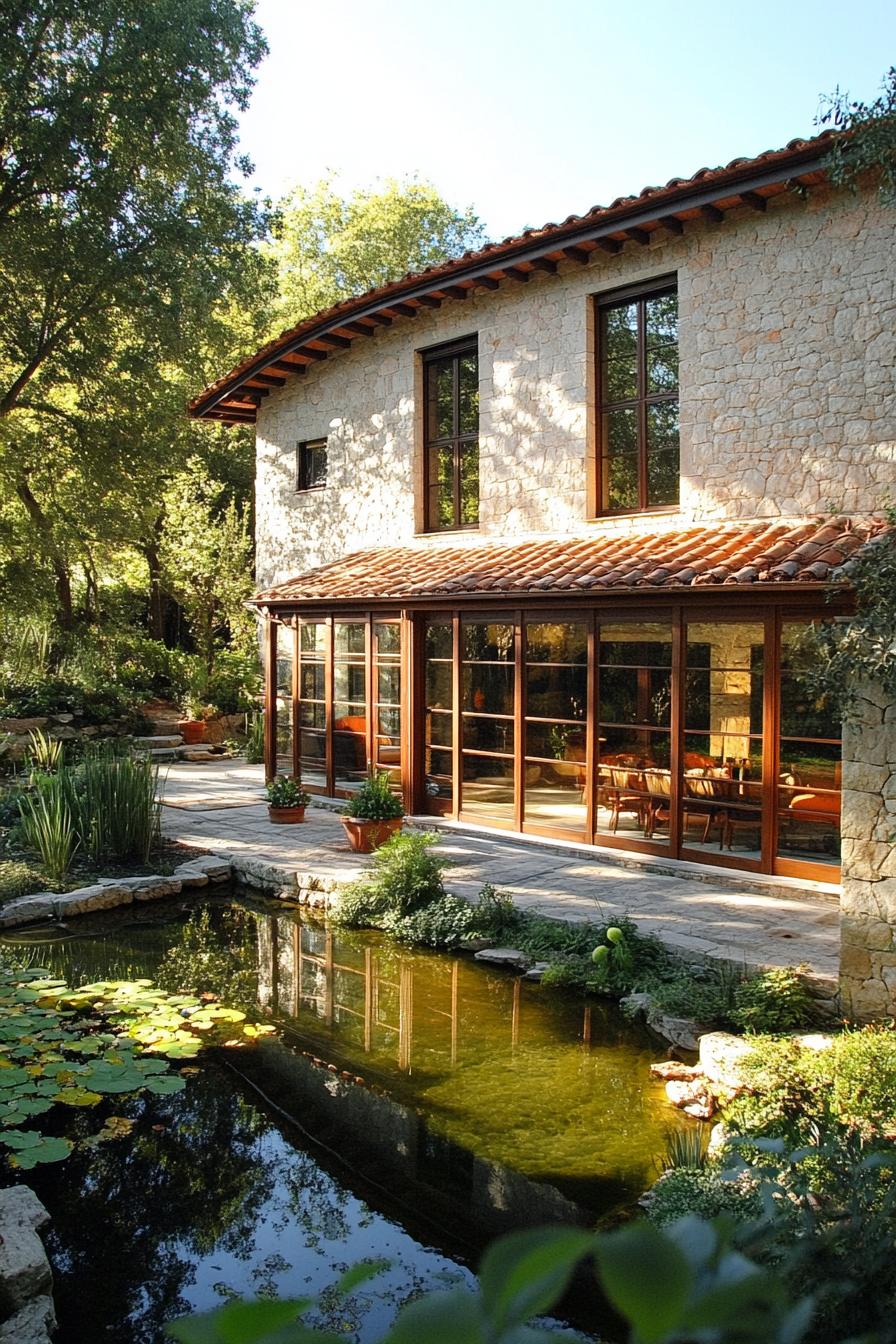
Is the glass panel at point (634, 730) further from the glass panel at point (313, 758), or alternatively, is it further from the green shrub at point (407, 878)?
the glass panel at point (313, 758)

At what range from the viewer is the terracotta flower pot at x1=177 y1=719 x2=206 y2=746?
63.0 feet

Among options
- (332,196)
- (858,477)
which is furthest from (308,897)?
(332,196)

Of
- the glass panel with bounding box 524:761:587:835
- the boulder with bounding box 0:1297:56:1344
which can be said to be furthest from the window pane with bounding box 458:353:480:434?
the boulder with bounding box 0:1297:56:1344

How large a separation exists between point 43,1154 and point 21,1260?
0.98m

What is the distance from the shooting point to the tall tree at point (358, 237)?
31766 mm

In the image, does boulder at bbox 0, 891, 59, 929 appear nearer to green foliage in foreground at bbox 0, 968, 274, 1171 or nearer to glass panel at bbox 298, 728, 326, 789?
green foliage in foreground at bbox 0, 968, 274, 1171

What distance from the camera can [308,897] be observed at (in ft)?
30.8

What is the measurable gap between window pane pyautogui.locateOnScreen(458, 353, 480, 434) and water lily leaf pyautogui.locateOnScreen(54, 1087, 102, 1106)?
32.0ft

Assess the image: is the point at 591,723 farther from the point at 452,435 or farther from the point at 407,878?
the point at 452,435

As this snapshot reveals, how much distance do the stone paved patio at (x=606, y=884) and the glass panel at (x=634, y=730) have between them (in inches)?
18.1

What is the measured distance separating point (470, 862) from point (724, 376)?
5.62 metres

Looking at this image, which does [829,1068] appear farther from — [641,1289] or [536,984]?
[641,1289]

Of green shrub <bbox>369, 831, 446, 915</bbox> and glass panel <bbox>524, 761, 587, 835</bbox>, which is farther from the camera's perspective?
glass panel <bbox>524, 761, 587, 835</bbox>

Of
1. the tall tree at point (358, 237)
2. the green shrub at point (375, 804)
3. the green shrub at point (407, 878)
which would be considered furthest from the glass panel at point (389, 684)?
the tall tree at point (358, 237)
